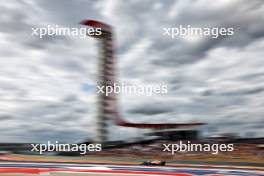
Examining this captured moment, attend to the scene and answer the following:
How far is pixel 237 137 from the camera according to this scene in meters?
20.3

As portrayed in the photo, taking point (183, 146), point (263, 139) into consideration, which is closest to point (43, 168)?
point (183, 146)

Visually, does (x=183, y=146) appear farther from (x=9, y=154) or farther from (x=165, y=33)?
(x=9, y=154)

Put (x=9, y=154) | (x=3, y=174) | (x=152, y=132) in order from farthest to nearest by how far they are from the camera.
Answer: (x=9, y=154)
(x=152, y=132)
(x=3, y=174)

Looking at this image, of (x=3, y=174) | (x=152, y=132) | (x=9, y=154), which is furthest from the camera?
(x=9, y=154)

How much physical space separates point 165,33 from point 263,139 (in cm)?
777

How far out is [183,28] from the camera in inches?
789

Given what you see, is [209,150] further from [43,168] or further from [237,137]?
[43,168]

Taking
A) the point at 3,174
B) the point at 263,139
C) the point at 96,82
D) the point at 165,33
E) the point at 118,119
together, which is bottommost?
the point at 3,174

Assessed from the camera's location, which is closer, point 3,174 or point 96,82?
point 3,174

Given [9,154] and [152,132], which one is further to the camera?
[9,154]

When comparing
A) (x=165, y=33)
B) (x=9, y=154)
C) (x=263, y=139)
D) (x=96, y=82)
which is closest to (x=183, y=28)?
(x=165, y=33)

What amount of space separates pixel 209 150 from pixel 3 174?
35.8 feet

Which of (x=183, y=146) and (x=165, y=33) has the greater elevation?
(x=165, y=33)

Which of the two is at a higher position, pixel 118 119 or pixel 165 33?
pixel 165 33
